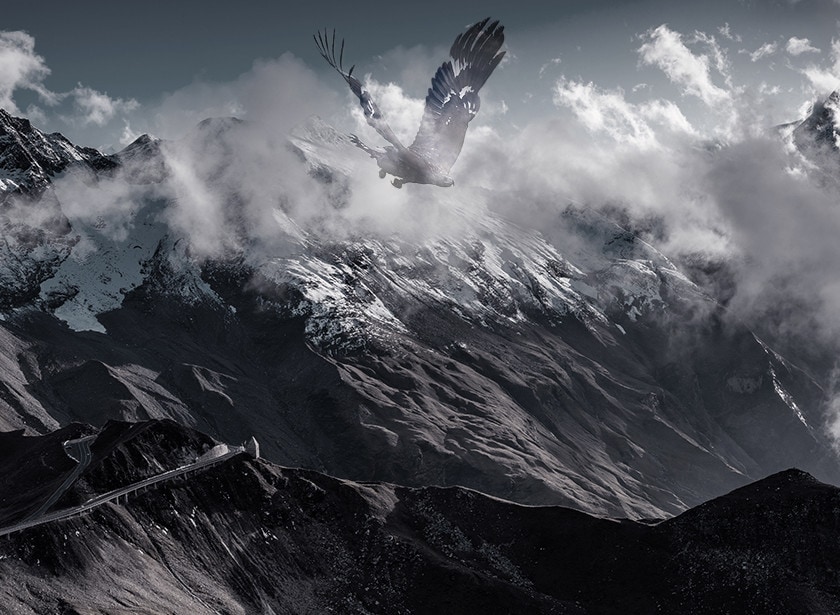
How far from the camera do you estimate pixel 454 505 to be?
151 m

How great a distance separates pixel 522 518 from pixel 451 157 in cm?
9744

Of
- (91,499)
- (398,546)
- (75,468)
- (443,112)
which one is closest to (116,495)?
(91,499)

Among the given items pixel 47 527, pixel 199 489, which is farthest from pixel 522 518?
pixel 47 527

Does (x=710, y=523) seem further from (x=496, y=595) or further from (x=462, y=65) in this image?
(x=462, y=65)

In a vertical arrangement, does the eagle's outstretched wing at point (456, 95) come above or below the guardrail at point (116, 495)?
above

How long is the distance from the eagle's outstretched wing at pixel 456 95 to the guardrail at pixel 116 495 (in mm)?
70944

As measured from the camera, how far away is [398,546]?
137125 mm

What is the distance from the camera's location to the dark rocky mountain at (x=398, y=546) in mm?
121000

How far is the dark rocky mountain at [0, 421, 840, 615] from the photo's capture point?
4764 inches

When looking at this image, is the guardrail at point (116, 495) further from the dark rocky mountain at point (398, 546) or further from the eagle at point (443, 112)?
the eagle at point (443, 112)

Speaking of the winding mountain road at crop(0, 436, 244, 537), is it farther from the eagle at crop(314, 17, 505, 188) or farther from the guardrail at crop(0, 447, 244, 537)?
the eagle at crop(314, 17, 505, 188)

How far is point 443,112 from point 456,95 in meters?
2.01

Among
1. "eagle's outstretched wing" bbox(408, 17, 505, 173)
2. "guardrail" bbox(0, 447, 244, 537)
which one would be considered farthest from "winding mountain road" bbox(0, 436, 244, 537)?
"eagle's outstretched wing" bbox(408, 17, 505, 173)

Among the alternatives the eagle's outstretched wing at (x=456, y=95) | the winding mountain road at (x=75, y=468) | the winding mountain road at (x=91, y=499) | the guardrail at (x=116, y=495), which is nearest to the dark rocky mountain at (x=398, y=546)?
the guardrail at (x=116, y=495)
